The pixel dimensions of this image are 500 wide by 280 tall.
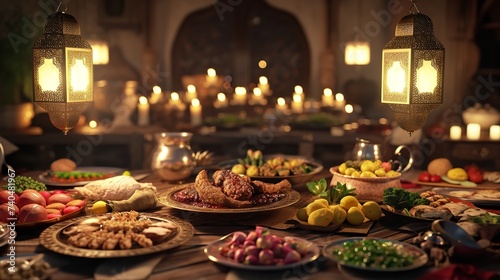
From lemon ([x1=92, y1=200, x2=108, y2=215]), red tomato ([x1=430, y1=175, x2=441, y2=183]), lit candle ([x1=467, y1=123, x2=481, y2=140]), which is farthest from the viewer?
lit candle ([x1=467, y1=123, x2=481, y2=140])

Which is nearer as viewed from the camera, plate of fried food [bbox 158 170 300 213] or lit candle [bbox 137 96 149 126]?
plate of fried food [bbox 158 170 300 213]

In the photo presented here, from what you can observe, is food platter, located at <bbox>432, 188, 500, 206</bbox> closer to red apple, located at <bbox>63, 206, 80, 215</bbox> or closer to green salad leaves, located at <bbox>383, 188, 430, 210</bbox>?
green salad leaves, located at <bbox>383, 188, 430, 210</bbox>

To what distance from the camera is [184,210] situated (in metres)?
2.44

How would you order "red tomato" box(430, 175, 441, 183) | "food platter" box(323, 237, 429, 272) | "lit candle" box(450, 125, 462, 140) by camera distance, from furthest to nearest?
1. "lit candle" box(450, 125, 462, 140)
2. "red tomato" box(430, 175, 441, 183)
3. "food platter" box(323, 237, 429, 272)

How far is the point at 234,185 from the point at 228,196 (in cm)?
5

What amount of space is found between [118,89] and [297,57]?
265cm

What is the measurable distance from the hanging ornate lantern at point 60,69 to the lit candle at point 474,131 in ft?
13.9

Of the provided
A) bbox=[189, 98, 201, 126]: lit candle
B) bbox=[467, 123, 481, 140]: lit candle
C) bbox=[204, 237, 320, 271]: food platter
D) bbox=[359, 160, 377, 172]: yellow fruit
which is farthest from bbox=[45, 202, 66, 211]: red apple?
bbox=[467, 123, 481, 140]: lit candle

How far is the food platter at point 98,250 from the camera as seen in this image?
1.85 m

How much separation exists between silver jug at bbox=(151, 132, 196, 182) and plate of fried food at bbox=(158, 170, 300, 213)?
503 mm

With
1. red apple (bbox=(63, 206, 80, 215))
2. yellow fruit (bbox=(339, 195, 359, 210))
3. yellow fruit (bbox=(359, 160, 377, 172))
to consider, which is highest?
yellow fruit (bbox=(359, 160, 377, 172))

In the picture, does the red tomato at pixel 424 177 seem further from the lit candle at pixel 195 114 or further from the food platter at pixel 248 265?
the lit candle at pixel 195 114

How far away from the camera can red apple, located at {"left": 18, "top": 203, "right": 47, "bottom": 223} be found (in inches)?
86.7

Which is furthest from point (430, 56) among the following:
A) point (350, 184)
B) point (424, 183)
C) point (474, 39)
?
point (474, 39)
